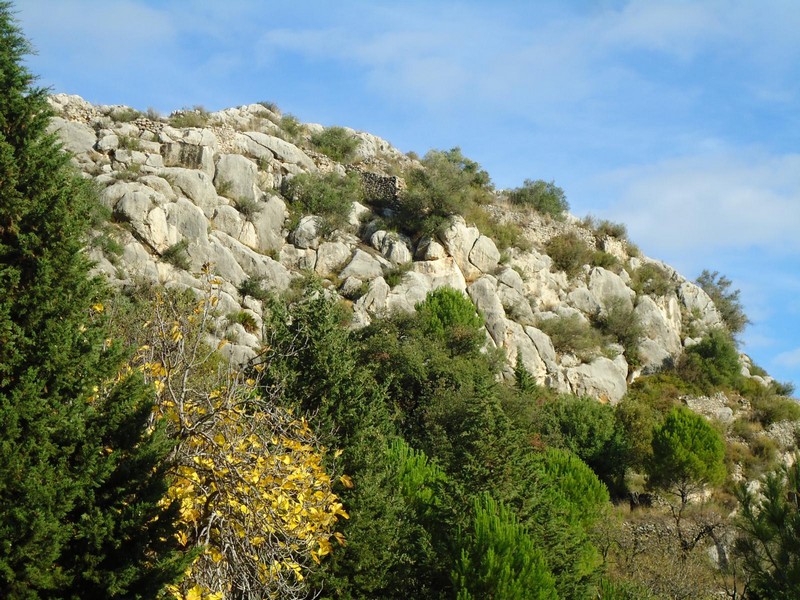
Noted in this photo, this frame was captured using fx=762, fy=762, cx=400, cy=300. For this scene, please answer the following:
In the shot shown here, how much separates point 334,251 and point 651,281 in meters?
20.6

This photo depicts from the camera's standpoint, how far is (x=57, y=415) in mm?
7824

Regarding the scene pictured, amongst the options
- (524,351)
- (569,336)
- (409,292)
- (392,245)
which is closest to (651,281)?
(569,336)

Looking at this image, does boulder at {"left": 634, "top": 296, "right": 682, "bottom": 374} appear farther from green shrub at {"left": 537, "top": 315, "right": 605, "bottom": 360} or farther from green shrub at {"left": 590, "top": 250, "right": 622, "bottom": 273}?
green shrub at {"left": 537, "top": 315, "right": 605, "bottom": 360}

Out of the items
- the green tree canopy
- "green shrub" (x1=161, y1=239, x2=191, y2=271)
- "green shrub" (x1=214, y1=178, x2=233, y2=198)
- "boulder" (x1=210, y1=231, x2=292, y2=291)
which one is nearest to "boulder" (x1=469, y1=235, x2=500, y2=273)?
"boulder" (x1=210, y1=231, x2=292, y2=291)

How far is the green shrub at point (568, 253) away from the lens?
43625mm

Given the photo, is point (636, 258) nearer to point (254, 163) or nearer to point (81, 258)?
point (254, 163)

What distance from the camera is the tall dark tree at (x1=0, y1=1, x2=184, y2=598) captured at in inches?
293

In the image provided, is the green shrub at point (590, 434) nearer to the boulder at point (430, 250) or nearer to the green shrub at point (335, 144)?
the boulder at point (430, 250)

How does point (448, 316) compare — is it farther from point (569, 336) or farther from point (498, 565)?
point (498, 565)

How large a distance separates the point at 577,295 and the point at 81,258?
36.5m

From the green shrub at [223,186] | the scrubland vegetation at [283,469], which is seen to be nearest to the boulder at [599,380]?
the scrubland vegetation at [283,469]

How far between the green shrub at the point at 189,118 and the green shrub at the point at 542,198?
64.3 feet

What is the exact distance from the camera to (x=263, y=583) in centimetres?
952

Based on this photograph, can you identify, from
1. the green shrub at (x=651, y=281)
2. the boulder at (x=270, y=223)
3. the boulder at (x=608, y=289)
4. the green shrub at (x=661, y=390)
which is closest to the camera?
the boulder at (x=270, y=223)
